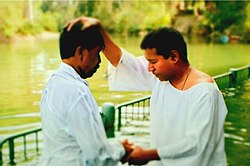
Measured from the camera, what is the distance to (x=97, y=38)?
5.91 ft

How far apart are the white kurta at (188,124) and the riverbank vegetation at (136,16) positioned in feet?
118

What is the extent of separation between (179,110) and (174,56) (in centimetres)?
23

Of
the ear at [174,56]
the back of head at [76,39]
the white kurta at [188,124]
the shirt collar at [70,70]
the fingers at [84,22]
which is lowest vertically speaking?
the white kurta at [188,124]

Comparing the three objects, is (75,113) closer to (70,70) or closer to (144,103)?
(70,70)

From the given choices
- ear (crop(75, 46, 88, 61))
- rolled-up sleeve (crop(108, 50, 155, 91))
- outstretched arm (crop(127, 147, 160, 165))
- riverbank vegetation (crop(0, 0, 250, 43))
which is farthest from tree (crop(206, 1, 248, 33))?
ear (crop(75, 46, 88, 61))

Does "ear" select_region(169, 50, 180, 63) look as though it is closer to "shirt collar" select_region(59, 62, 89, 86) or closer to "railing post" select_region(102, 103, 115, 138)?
"shirt collar" select_region(59, 62, 89, 86)

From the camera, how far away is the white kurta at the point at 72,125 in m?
1.67

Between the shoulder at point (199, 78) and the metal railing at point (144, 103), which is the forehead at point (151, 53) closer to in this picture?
the shoulder at point (199, 78)

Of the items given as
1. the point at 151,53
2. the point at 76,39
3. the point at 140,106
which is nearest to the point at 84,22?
the point at 76,39

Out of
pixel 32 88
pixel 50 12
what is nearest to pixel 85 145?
pixel 32 88

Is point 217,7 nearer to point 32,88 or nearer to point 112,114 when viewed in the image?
point 32,88

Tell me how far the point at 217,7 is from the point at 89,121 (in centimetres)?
4144

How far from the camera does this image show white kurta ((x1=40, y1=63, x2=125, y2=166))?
5.49 feet

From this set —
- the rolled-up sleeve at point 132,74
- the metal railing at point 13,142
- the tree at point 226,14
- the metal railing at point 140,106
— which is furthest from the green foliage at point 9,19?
the rolled-up sleeve at point 132,74
